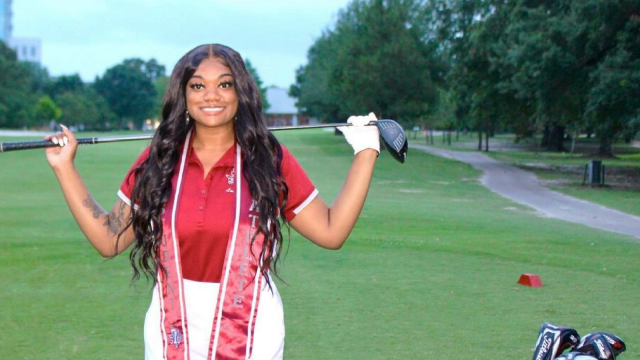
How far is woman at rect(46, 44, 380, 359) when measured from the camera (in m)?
2.69

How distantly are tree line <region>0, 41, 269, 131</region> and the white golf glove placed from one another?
7932cm

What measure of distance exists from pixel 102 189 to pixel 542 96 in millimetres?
13866

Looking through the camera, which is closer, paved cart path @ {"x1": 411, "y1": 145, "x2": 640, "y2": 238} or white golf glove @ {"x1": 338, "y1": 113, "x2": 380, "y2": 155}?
white golf glove @ {"x1": 338, "y1": 113, "x2": 380, "y2": 155}

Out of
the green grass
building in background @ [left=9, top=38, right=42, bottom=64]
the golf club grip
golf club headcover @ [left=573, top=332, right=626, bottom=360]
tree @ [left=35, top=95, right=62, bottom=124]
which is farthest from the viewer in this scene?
building in background @ [left=9, top=38, right=42, bottom=64]

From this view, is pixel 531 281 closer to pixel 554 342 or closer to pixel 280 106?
pixel 554 342

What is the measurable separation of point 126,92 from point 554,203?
107836mm

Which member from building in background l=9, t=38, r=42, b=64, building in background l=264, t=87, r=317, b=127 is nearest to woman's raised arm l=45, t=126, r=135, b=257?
building in background l=264, t=87, r=317, b=127

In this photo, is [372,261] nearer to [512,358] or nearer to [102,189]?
[512,358]

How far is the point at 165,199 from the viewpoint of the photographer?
2.76 m

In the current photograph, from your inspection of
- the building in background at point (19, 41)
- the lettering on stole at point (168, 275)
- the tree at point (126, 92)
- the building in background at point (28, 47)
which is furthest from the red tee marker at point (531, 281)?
the building in background at point (28, 47)

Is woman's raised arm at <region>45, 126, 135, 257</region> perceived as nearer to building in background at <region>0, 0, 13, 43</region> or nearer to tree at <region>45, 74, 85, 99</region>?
tree at <region>45, 74, 85, 99</region>

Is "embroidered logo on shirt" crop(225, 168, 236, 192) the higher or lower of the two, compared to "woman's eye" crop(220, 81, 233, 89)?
lower

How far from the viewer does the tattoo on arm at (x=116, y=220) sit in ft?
9.75

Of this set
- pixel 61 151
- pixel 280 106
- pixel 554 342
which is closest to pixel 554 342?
pixel 554 342
